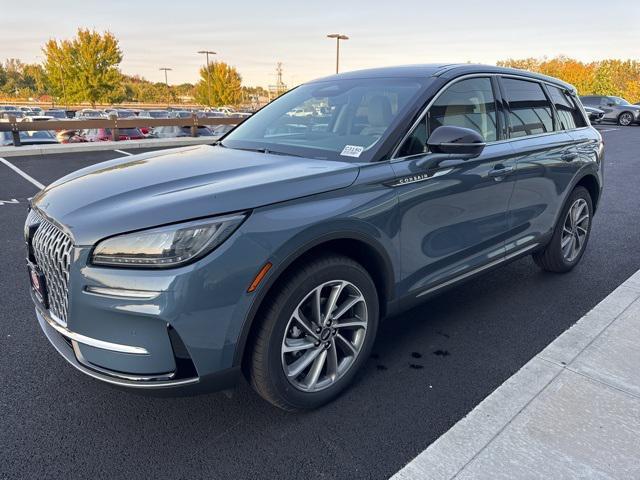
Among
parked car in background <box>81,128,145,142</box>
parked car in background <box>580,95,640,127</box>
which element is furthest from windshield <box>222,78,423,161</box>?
parked car in background <box>580,95,640,127</box>

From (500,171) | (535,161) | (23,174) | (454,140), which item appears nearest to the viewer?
(454,140)

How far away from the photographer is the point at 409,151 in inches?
108

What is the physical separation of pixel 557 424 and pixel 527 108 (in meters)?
2.44

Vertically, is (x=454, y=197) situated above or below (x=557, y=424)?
above

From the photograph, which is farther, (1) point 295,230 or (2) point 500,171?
Answer: (2) point 500,171

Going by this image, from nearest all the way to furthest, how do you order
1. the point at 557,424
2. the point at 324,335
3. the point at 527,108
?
the point at 557,424, the point at 324,335, the point at 527,108

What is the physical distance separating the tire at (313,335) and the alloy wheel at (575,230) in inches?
100

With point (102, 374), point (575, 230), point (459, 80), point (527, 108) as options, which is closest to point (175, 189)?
point (102, 374)

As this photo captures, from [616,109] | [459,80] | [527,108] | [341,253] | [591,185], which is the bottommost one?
[341,253]

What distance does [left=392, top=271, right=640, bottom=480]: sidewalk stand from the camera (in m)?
2.08

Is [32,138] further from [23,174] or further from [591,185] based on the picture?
[591,185]

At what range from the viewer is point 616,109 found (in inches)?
1017

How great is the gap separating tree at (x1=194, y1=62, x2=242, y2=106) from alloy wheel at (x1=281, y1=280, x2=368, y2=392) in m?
61.5

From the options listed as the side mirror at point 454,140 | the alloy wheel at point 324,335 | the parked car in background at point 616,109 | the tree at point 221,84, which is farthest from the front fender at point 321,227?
the tree at point 221,84
